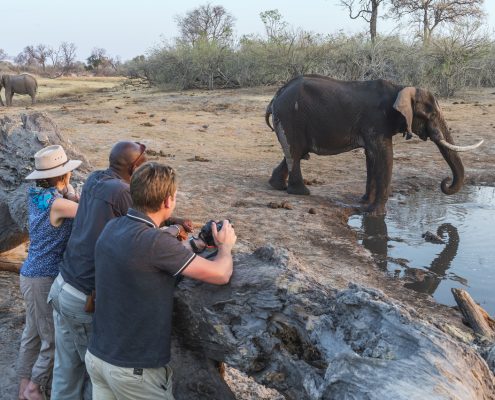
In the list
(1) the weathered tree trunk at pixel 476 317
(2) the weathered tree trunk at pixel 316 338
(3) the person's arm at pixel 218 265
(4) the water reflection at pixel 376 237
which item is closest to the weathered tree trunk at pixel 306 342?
(2) the weathered tree trunk at pixel 316 338

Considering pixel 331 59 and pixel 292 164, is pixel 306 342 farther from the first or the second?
pixel 331 59

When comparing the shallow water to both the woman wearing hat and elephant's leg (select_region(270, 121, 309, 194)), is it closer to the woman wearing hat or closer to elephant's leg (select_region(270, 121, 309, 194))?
elephant's leg (select_region(270, 121, 309, 194))

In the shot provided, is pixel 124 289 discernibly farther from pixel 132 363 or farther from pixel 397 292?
pixel 397 292

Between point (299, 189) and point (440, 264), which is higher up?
point (299, 189)

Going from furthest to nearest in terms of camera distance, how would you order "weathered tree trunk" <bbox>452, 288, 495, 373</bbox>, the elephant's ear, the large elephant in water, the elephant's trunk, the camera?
the elephant's trunk → the large elephant in water → the elephant's ear → "weathered tree trunk" <bbox>452, 288, 495, 373</bbox> → the camera

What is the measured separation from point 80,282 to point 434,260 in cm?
504

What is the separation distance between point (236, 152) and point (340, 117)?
414 centimetres

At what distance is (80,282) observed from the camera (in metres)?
3.25

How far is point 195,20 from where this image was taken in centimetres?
5075

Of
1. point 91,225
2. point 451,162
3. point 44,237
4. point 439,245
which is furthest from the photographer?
point 451,162

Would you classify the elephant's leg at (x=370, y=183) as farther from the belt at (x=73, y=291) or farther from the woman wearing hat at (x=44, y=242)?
the belt at (x=73, y=291)

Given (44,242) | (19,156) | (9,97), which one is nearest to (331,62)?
(9,97)

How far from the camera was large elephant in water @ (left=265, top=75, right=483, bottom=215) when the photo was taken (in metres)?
8.95

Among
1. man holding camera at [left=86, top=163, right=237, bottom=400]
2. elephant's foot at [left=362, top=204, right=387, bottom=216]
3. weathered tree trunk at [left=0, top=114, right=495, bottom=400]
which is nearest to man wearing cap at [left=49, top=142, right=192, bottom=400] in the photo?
man holding camera at [left=86, top=163, right=237, bottom=400]
